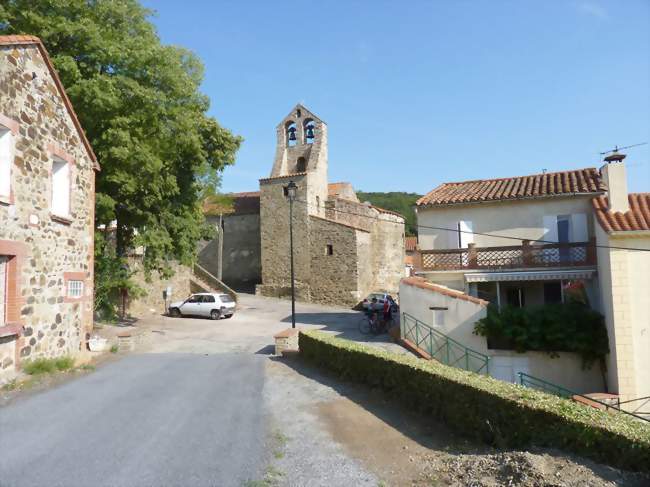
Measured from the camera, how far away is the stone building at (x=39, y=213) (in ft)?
28.0

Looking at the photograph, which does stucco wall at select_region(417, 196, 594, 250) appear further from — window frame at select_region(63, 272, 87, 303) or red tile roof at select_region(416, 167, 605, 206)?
window frame at select_region(63, 272, 87, 303)

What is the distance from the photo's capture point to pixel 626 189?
14.8 meters

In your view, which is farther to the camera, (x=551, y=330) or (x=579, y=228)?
(x=579, y=228)

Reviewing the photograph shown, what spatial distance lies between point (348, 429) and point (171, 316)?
19.9 metres

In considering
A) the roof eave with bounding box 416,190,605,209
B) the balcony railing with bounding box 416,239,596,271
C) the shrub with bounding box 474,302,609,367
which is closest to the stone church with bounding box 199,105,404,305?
the roof eave with bounding box 416,190,605,209

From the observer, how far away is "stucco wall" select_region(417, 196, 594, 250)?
56.9 ft

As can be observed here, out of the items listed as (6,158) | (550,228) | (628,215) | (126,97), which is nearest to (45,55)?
(6,158)

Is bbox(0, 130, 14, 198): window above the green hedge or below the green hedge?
above

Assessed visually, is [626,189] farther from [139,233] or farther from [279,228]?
[279,228]

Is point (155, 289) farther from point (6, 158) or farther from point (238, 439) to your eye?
point (238, 439)

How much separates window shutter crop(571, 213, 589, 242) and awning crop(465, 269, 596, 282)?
1.60 m

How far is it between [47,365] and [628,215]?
16.1 metres

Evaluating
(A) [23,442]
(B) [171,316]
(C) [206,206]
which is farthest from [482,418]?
(C) [206,206]

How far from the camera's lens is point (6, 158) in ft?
27.9
